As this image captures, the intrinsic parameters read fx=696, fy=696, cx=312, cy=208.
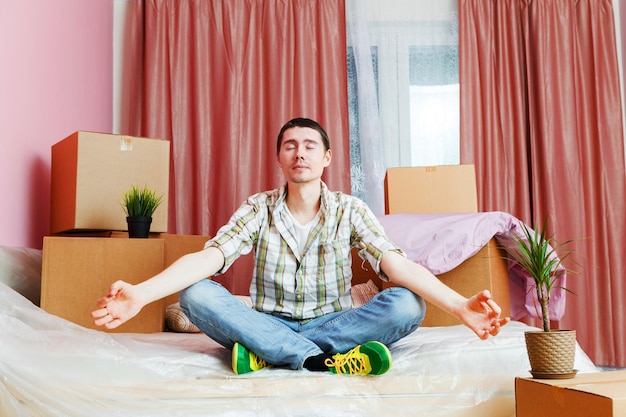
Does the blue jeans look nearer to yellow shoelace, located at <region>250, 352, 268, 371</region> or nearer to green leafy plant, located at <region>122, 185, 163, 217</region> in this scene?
yellow shoelace, located at <region>250, 352, 268, 371</region>

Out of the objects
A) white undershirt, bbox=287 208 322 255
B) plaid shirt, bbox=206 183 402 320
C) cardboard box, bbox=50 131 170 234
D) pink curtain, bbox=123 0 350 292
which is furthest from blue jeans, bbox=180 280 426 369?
pink curtain, bbox=123 0 350 292

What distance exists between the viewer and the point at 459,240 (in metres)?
2.30

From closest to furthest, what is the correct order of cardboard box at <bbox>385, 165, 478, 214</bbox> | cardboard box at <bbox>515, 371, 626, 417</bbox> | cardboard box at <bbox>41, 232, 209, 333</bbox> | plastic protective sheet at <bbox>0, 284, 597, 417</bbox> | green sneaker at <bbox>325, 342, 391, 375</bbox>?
cardboard box at <bbox>515, 371, 626, 417</bbox>
plastic protective sheet at <bbox>0, 284, 597, 417</bbox>
green sneaker at <bbox>325, 342, 391, 375</bbox>
cardboard box at <bbox>41, 232, 209, 333</bbox>
cardboard box at <bbox>385, 165, 478, 214</bbox>

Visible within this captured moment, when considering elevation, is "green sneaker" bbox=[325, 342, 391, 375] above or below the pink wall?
below

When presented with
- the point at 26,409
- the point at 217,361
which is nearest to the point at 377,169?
the point at 217,361

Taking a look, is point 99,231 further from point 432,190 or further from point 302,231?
point 432,190

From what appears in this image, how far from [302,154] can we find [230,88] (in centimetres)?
153

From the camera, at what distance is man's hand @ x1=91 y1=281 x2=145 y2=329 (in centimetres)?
152

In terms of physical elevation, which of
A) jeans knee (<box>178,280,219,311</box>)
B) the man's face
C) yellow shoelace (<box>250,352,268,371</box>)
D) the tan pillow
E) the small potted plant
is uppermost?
the man's face

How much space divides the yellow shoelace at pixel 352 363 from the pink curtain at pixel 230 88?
1.78 m

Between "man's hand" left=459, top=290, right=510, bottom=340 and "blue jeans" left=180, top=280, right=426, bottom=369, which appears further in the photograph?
"blue jeans" left=180, top=280, right=426, bottom=369

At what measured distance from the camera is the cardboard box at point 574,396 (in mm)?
1301

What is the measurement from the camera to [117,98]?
354cm

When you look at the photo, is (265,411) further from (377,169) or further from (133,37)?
(133,37)
